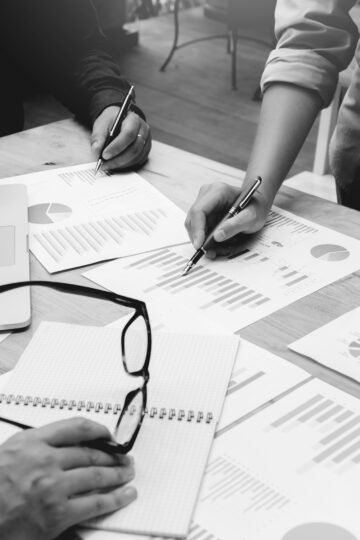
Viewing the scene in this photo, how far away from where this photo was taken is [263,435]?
67cm

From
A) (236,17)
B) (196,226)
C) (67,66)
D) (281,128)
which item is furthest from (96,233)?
(236,17)

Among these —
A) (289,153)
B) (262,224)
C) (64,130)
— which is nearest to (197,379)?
(262,224)

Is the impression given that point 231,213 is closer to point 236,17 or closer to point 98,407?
point 98,407

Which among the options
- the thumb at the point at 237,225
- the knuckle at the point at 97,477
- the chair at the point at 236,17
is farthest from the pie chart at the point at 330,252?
the chair at the point at 236,17

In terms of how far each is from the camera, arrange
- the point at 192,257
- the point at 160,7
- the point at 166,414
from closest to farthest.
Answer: the point at 166,414 → the point at 192,257 → the point at 160,7

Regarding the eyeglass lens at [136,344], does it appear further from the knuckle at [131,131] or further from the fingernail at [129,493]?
the knuckle at [131,131]

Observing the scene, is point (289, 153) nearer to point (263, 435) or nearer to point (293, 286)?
point (293, 286)

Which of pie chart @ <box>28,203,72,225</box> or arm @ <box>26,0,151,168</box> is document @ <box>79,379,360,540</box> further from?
arm @ <box>26,0,151,168</box>

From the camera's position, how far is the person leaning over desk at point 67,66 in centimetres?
137

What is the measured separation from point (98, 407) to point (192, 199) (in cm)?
53

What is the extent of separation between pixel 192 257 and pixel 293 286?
153 millimetres

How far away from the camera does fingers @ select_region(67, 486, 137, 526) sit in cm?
58

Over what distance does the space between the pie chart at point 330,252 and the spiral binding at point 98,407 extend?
1.26ft

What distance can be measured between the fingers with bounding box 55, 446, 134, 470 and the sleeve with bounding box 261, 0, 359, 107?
0.81 m
